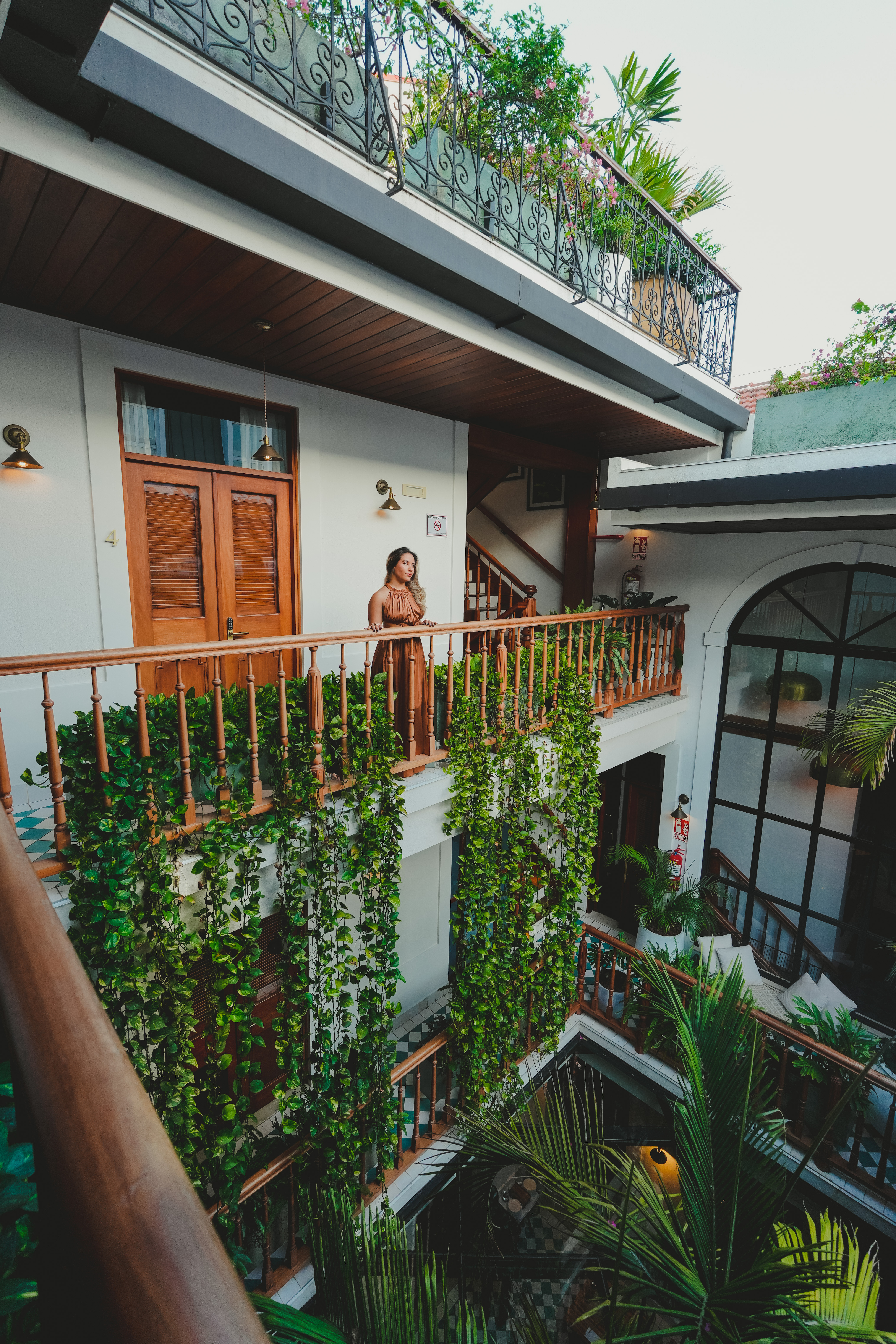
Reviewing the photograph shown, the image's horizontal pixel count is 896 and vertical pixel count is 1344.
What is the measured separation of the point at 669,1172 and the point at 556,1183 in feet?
11.0

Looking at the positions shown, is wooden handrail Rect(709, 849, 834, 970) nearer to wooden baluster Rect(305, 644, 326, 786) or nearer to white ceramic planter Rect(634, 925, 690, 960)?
white ceramic planter Rect(634, 925, 690, 960)

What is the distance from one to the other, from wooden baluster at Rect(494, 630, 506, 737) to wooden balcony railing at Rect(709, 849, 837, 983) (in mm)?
4760

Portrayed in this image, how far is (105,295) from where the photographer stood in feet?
11.1

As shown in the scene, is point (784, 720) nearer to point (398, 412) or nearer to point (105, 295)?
point (398, 412)

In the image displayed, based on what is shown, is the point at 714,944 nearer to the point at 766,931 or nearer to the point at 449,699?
the point at 766,931

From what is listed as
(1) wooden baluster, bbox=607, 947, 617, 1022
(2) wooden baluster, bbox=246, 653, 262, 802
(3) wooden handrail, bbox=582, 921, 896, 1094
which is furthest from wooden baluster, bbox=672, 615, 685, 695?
(2) wooden baluster, bbox=246, 653, 262, 802

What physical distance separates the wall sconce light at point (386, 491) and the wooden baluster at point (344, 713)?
245 cm

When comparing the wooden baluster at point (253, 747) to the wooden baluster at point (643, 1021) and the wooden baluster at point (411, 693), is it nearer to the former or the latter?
the wooden baluster at point (411, 693)

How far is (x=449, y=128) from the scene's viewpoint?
12.9ft

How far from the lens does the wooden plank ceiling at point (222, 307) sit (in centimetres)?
261

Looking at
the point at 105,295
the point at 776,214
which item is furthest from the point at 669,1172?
the point at 776,214

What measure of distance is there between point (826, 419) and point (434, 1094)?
24.4ft

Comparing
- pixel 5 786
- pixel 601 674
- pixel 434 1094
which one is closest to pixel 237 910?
pixel 5 786

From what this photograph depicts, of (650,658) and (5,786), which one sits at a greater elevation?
(5,786)
